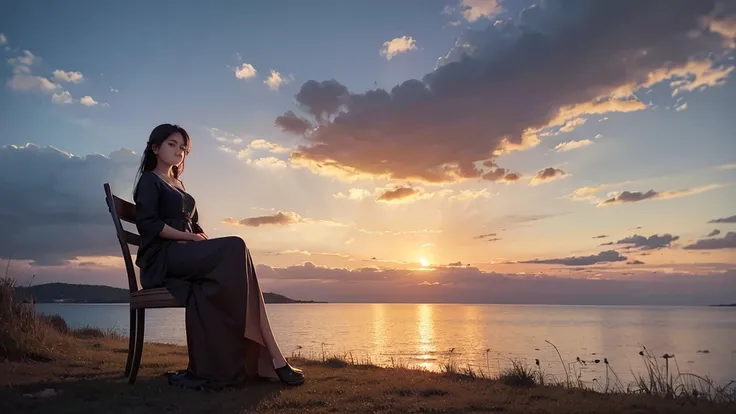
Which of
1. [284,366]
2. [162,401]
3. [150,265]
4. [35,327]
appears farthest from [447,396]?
[35,327]

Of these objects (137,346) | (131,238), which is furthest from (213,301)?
(131,238)

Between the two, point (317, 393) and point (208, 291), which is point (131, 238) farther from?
point (317, 393)

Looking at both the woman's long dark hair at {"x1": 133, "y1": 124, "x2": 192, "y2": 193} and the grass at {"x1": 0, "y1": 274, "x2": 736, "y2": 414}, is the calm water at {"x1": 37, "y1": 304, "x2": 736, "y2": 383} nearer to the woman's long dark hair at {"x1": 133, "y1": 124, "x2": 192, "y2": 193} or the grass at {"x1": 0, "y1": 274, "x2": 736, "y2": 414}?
the grass at {"x1": 0, "y1": 274, "x2": 736, "y2": 414}

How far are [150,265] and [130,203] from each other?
0.69 metres

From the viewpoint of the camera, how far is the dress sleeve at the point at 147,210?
413 cm

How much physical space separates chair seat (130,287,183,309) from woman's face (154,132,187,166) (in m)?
1.11

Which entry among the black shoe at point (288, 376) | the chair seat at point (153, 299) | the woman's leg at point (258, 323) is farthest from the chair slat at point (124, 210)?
the black shoe at point (288, 376)

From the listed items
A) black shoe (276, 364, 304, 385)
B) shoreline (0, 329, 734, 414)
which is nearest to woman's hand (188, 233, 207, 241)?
shoreline (0, 329, 734, 414)

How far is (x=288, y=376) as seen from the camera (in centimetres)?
A: 402

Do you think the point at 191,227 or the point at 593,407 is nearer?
the point at 593,407

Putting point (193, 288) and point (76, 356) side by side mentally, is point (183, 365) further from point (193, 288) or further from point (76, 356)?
point (193, 288)

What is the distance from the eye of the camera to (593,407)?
3109 mm

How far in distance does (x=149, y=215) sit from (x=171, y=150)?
25.3 inches

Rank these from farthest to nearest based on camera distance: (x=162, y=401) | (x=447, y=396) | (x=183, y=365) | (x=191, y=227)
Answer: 1. (x=183, y=365)
2. (x=191, y=227)
3. (x=447, y=396)
4. (x=162, y=401)
